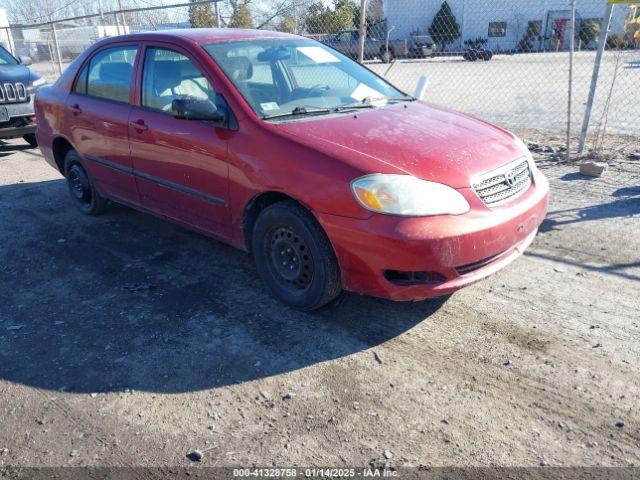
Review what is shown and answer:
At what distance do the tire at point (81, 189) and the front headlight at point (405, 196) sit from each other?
11.4 ft

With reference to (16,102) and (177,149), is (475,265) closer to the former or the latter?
(177,149)

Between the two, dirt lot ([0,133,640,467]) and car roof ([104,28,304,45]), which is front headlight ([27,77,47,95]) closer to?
car roof ([104,28,304,45])

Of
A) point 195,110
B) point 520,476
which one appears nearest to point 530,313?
point 520,476

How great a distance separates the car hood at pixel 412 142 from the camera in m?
3.16

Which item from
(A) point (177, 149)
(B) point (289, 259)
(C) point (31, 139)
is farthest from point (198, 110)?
(C) point (31, 139)

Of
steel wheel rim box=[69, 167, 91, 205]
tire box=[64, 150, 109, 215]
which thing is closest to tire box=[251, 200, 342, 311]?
tire box=[64, 150, 109, 215]

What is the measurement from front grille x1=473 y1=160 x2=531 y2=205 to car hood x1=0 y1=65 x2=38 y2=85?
27.1 ft

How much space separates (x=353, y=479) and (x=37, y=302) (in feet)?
9.17

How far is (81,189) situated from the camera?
571cm

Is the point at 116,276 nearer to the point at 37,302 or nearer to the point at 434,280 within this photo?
the point at 37,302

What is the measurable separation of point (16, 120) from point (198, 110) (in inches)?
261

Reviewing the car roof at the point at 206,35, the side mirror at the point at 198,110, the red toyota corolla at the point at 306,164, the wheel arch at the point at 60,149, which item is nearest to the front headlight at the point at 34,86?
the wheel arch at the point at 60,149

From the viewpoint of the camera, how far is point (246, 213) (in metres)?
3.71

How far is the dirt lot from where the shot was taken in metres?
2.51
